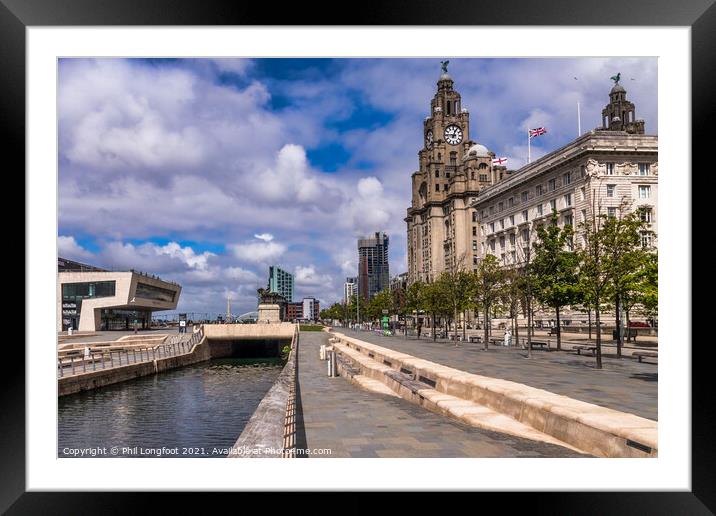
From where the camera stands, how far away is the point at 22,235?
8977mm

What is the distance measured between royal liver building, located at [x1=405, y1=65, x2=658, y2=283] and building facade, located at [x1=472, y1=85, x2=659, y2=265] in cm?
10

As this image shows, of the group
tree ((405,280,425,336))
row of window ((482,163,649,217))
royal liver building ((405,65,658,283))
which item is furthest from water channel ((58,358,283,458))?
row of window ((482,163,649,217))

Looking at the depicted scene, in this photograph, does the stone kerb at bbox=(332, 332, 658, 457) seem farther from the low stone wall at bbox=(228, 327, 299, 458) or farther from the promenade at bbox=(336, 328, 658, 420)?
the low stone wall at bbox=(228, 327, 299, 458)

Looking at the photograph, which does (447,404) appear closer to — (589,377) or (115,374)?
(589,377)

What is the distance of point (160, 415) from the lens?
2667cm

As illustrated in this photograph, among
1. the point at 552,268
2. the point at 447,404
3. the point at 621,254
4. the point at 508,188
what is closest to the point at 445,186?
the point at 508,188

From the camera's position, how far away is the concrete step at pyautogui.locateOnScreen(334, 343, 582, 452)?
387 inches

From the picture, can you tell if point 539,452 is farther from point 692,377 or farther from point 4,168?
point 4,168

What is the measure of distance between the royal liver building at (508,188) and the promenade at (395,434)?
19.8 meters

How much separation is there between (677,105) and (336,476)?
8.42 metres

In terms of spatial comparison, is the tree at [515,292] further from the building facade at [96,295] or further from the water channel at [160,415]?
the building facade at [96,295]
